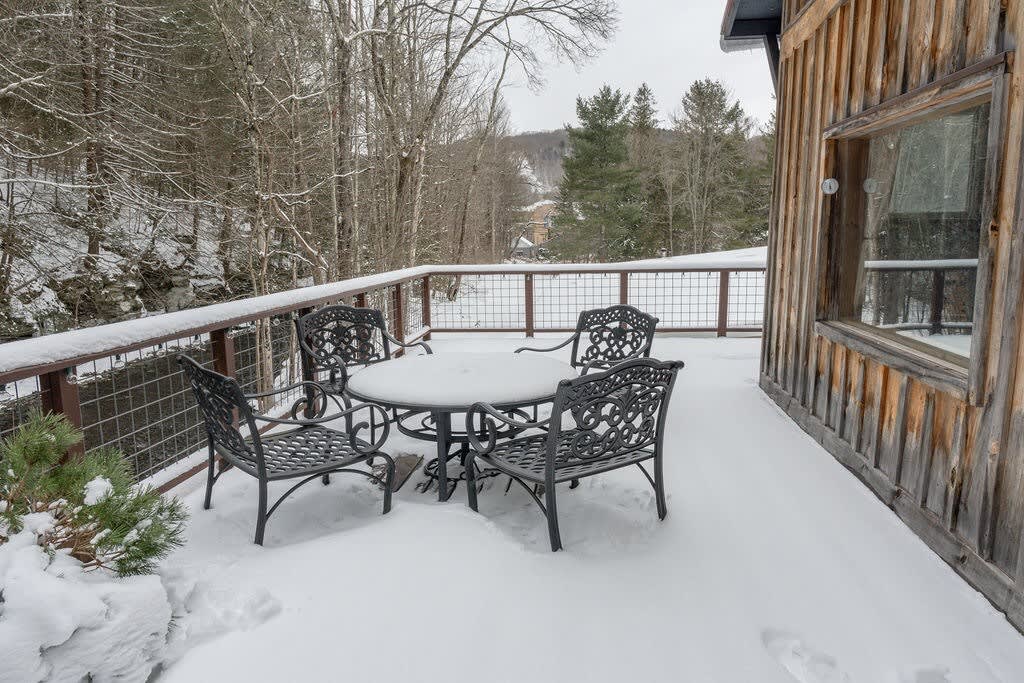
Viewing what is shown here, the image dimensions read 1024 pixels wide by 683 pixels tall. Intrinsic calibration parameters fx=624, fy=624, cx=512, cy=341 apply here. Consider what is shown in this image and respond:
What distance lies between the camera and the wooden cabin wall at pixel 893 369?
1857mm

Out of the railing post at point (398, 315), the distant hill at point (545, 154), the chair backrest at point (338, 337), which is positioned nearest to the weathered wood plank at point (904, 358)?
the chair backrest at point (338, 337)

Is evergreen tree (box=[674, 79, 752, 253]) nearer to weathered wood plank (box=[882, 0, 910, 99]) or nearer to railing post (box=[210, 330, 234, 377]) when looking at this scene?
weathered wood plank (box=[882, 0, 910, 99])

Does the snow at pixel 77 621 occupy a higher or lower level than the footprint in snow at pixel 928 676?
higher

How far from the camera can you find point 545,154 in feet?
80.6

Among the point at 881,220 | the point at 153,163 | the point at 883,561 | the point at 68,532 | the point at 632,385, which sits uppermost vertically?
the point at 153,163

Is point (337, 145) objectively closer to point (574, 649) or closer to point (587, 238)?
point (574, 649)

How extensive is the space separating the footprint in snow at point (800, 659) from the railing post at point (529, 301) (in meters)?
5.16

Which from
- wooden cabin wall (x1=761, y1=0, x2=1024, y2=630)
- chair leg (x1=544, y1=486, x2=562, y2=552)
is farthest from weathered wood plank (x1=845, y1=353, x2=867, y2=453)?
chair leg (x1=544, y1=486, x2=562, y2=552)

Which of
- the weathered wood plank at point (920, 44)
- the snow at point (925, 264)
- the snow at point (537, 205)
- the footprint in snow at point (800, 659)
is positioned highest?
the snow at point (537, 205)

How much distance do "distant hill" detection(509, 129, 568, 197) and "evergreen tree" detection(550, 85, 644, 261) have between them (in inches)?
28.5

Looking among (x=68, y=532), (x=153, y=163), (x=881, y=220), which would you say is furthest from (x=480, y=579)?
(x=153, y=163)

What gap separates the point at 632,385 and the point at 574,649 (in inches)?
36.0

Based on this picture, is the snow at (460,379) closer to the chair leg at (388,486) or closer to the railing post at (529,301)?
the chair leg at (388,486)

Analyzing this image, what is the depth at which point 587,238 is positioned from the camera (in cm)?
2227
